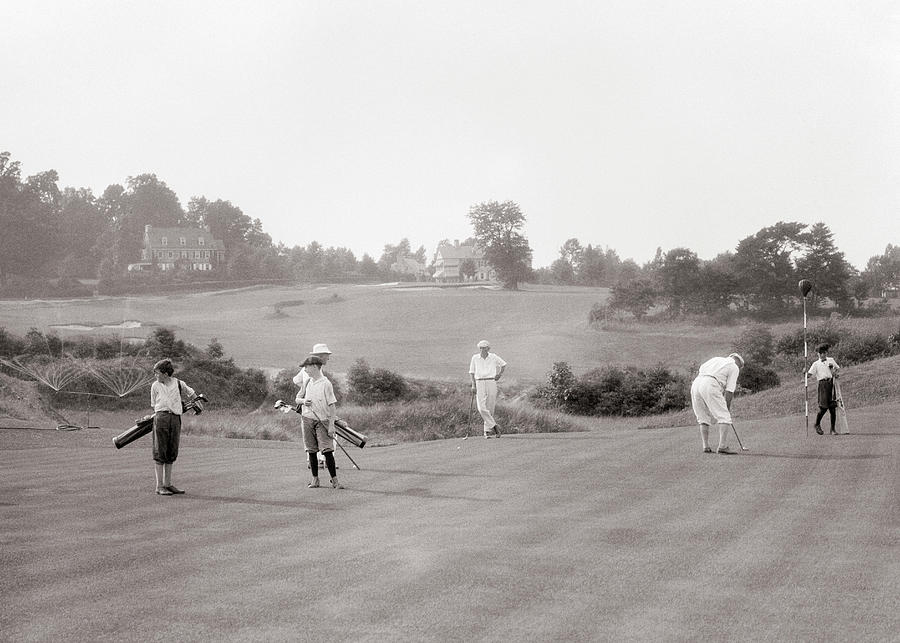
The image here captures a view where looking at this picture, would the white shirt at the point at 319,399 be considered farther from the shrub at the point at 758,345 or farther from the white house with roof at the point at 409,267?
the white house with roof at the point at 409,267

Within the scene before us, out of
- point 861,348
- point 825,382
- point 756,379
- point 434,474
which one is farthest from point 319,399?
point 861,348

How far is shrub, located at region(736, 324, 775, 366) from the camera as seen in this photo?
39.8 meters

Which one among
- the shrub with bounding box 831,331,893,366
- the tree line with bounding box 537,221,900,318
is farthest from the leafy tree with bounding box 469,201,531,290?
the shrub with bounding box 831,331,893,366

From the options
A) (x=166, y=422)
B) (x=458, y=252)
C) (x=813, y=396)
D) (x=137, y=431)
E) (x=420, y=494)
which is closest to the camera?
(x=420, y=494)

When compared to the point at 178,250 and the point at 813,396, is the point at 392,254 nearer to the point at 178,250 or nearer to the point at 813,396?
the point at 178,250

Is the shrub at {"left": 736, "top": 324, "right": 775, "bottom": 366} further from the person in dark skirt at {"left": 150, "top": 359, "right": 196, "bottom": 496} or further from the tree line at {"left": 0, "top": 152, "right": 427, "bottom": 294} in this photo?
the person in dark skirt at {"left": 150, "top": 359, "right": 196, "bottom": 496}

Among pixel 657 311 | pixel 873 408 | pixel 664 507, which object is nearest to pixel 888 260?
pixel 657 311

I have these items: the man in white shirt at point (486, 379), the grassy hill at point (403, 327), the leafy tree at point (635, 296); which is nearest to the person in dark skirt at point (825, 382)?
the man in white shirt at point (486, 379)

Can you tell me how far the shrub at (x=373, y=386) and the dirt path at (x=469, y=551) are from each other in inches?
958

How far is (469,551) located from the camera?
29.8ft

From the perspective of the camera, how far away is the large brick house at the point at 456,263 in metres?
48.9

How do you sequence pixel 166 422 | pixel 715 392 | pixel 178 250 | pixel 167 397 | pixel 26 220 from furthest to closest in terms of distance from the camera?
pixel 178 250 → pixel 26 220 → pixel 715 392 → pixel 167 397 → pixel 166 422

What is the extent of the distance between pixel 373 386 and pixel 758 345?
17033mm

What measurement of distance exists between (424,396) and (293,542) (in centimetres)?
3042
